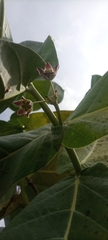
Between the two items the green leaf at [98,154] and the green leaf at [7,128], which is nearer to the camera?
the green leaf at [98,154]

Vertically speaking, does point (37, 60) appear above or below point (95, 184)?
above

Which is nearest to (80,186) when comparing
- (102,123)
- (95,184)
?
(95,184)

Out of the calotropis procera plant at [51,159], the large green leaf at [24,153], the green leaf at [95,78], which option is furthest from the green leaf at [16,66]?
the green leaf at [95,78]

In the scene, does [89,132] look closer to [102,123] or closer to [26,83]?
[102,123]

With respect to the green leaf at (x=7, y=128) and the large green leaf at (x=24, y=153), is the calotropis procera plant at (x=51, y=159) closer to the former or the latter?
the large green leaf at (x=24, y=153)

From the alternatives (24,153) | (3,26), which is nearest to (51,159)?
(24,153)

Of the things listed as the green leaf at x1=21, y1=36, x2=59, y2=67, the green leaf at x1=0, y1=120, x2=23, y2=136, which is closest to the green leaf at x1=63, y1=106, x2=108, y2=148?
the green leaf at x1=21, y1=36, x2=59, y2=67

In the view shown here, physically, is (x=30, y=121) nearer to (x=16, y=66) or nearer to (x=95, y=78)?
(x=95, y=78)
